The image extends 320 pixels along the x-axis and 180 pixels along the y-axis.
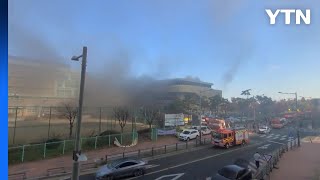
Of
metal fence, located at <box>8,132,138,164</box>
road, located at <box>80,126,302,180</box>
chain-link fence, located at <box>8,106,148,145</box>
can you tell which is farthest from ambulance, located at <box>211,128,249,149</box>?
chain-link fence, located at <box>8,106,148,145</box>

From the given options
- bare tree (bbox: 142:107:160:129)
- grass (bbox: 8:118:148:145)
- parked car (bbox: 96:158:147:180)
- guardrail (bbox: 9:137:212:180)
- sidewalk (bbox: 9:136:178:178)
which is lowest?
sidewalk (bbox: 9:136:178:178)

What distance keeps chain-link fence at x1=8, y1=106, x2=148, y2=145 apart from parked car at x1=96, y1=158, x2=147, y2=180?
1707 cm

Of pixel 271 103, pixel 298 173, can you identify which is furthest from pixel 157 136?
pixel 271 103

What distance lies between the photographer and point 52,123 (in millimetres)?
42625

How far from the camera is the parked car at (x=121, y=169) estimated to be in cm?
1944

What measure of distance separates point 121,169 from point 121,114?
27.1 m

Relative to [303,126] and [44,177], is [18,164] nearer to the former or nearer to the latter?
[44,177]

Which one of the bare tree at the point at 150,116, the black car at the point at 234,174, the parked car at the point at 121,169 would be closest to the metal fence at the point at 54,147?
the parked car at the point at 121,169

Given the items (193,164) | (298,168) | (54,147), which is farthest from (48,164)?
(298,168)

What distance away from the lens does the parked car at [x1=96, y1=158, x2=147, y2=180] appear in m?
19.4

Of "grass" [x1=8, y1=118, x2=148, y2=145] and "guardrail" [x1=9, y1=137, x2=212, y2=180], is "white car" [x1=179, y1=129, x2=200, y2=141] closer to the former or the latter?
"guardrail" [x1=9, y1=137, x2=212, y2=180]

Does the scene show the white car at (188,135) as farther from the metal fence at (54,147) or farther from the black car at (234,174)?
the black car at (234,174)

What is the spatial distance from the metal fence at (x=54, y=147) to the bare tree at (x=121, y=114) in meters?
7.40

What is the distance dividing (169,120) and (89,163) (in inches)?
979
